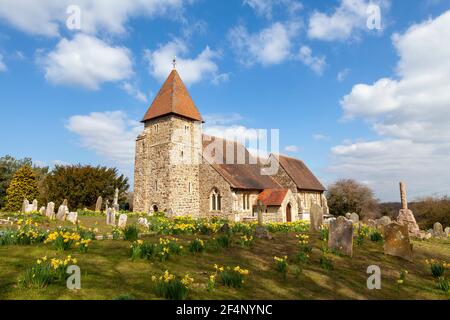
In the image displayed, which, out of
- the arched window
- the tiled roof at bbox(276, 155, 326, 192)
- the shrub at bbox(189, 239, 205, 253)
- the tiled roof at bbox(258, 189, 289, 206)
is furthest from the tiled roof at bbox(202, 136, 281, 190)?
the shrub at bbox(189, 239, 205, 253)

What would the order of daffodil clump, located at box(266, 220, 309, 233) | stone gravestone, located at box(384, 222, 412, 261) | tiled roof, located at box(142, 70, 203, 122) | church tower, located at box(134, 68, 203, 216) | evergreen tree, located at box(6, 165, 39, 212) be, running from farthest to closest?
1. evergreen tree, located at box(6, 165, 39, 212)
2. tiled roof, located at box(142, 70, 203, 122)
3. church tower, located at box(134, 68, 203, 216)
4. daffodil clump, located at box(266, 220, 309, 233)
5. stone gravestone, located at box(384, 222, 412, 261)

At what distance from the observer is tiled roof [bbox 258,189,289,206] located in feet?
85.8

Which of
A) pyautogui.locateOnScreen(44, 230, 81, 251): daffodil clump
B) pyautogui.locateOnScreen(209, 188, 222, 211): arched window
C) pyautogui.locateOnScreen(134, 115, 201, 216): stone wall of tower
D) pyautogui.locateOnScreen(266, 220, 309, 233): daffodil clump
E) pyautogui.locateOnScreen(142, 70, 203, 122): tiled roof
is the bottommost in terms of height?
pyautogui.locateOnScreen(266, 220, 309, 233): daffodil clump

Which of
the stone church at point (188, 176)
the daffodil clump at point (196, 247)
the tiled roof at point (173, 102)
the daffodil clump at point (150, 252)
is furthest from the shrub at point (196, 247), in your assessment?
the tiled roof at point (173, 102)

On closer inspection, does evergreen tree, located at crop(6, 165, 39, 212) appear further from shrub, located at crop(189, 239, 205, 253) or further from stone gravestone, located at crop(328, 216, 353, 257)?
stone gravestone, located at crop(328, 216, 353, 257)

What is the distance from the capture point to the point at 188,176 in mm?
27062

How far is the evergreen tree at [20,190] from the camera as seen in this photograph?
109ft

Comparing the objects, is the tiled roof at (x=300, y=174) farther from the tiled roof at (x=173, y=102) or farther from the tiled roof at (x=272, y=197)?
the tiled roof at (x=173, y=102)

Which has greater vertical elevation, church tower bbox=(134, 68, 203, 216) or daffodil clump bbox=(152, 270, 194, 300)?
church tower bbox=(134, 68, 203, 216)

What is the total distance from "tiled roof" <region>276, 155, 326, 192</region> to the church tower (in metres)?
10.2

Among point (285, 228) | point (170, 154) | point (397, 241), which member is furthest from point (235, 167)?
point (397, 241)

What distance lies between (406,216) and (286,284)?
11480 millimetres

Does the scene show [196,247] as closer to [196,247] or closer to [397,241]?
[196,247]

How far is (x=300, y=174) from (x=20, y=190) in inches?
1169
